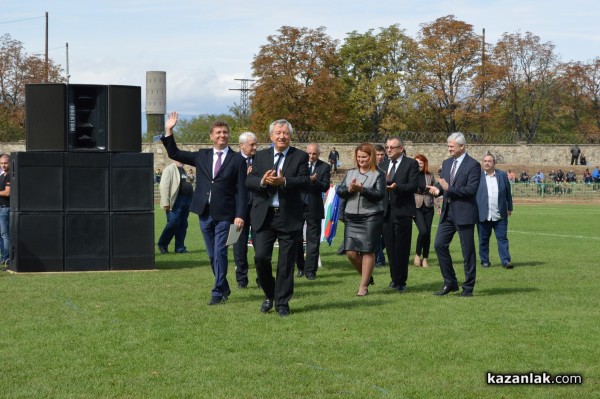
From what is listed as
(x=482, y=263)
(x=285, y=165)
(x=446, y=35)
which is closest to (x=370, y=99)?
(x=446, y=35)

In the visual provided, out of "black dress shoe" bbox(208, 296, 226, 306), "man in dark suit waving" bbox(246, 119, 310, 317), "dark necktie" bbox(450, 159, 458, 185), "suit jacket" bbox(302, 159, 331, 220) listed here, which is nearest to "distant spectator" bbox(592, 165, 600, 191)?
"suit jacket" bbox(302, 159, 331, 220)

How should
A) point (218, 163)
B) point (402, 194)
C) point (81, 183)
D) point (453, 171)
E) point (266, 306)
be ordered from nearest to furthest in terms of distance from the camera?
point (266, 306) → point (218, 163) → point (453, 171) → point (402, 194) → point (81, 183)

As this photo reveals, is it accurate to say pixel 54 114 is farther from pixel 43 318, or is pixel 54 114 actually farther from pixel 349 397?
pixel 349 397

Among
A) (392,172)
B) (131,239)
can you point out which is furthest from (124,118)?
(392,172)

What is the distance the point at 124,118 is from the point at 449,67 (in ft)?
198

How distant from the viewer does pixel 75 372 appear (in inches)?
311

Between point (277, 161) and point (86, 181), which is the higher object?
point (277, 161)

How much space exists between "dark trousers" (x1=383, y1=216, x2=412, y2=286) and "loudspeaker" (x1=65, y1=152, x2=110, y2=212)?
4.70 m

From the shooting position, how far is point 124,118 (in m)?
15.7

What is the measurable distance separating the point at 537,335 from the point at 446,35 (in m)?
67.1

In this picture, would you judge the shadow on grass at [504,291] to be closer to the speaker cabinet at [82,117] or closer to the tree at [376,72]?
the speaker cabinet at [82,117]

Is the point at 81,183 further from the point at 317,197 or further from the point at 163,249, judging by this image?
the point at 163,249

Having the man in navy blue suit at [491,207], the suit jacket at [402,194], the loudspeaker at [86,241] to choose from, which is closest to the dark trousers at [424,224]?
the man in navy blue suit at [491,207]

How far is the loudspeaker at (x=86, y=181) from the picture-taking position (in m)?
15.6
